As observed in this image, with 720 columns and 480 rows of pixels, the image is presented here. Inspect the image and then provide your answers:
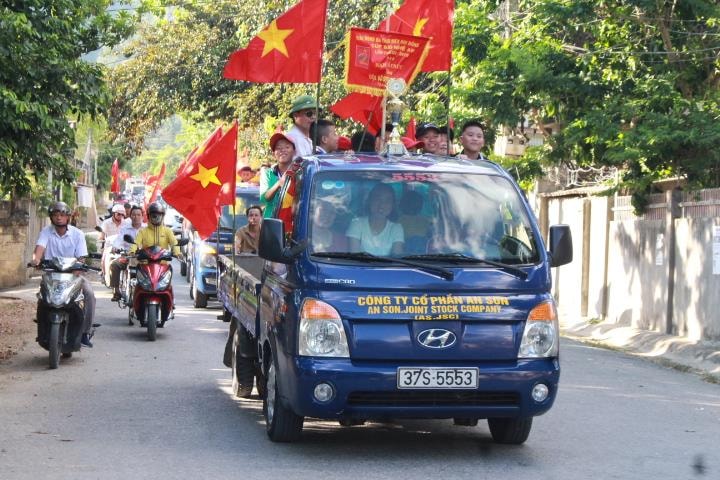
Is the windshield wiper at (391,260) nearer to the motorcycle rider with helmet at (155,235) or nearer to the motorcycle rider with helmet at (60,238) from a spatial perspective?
the motorcycle rider with helmet at (60,238)

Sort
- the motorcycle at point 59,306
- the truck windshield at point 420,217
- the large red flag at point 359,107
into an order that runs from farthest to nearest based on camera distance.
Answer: the motorcycle at point 59,306, the large red flag at point 359,107, the truck windshield at point 420,217

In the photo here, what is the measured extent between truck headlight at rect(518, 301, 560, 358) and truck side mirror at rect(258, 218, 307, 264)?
1566 mm

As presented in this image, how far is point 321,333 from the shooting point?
782cm

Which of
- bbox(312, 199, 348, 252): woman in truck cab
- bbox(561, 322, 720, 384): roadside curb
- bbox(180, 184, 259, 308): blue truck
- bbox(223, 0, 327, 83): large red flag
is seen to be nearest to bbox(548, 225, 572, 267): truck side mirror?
bbox(312, 199, 348, 252): woman in truck cab

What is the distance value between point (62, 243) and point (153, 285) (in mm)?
3319

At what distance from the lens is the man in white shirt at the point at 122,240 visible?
63.9ft

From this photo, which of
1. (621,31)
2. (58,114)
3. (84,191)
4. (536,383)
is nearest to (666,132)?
(621,31)

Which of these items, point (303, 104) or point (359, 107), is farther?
point (359, 107)

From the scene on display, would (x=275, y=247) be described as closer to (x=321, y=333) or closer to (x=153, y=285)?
(x=321, y=333)

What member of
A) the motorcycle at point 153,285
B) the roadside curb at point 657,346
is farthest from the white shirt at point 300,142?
the roadside curb at point 657,346

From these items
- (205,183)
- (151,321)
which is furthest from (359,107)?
(151,321)

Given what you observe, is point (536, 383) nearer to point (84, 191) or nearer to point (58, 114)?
point (58, 114)

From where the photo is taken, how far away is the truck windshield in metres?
8.27

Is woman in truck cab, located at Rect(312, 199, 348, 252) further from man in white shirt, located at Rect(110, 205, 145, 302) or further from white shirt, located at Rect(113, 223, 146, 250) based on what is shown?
white shirt, located at Rect(113, 223, 146, 250)
